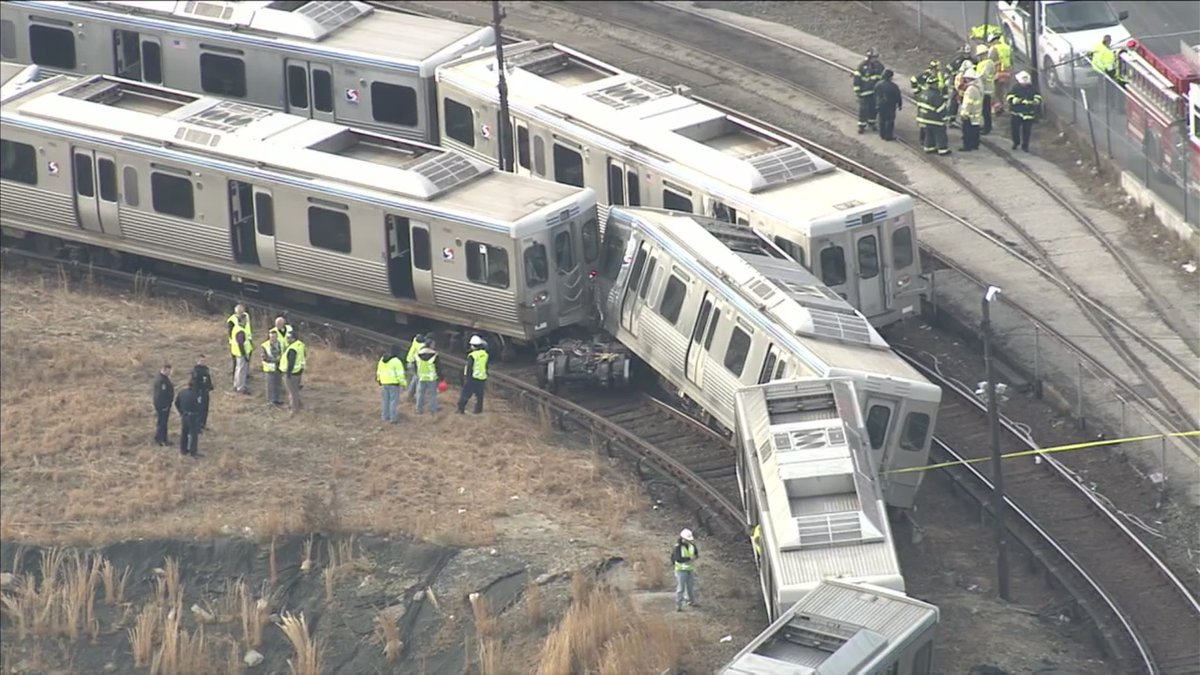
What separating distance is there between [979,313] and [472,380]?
349 inches

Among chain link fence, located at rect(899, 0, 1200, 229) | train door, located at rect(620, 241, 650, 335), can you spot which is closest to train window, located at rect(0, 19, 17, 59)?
train door, located at rect(620, 241, 650, 335)

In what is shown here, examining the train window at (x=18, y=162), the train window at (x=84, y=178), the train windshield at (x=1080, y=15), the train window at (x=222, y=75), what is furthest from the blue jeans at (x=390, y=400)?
the train windshield at (x=1080, y=15)

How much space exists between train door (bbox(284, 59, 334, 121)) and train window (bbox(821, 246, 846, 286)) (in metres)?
12.1

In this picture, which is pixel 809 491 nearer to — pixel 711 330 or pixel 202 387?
pixel 711 330

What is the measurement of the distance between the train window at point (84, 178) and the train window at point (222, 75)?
17.6 feet

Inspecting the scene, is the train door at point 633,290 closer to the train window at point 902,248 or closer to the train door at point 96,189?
the train window at point 902,248

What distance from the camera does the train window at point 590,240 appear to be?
38.1 metres

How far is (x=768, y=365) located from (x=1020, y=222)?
11.1 meters

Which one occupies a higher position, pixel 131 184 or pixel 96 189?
pixel 131 184

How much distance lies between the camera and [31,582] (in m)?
33.6

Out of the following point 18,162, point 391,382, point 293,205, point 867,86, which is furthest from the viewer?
point 867,86

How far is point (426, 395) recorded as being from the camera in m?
36.6

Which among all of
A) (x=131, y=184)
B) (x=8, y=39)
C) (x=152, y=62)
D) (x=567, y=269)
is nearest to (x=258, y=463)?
(x=567, y=269)

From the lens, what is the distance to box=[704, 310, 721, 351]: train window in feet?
114
